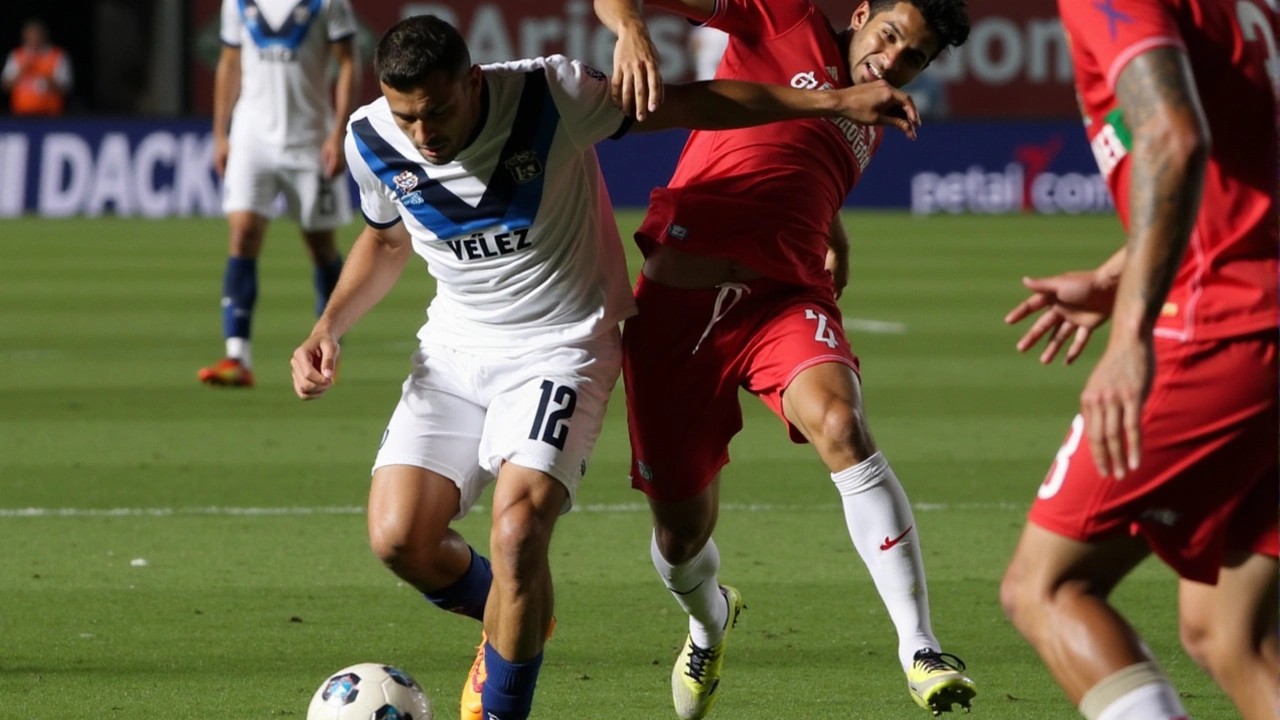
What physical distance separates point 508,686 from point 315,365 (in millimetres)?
967

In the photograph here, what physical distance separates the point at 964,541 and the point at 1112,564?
138 inches

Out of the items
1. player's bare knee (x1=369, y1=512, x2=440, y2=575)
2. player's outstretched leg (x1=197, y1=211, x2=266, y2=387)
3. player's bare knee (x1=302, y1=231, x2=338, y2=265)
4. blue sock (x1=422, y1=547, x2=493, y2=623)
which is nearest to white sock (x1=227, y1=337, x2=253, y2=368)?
player's outstretched leg (x1=197, y1=211, x2=266, y2=387)

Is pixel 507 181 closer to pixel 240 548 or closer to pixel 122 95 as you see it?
pixel 240 548

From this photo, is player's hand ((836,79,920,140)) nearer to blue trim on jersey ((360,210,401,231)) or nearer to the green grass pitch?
blue trim on jersey ((360,210,401,231))

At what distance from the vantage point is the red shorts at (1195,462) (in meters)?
3.20

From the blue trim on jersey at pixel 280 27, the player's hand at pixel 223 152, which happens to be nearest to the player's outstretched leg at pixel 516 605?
the player's hand at pixel 223 152

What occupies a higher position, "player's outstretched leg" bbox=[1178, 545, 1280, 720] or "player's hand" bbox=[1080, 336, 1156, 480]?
"player's hand" bbox=[1080, 336, 1156, 480]

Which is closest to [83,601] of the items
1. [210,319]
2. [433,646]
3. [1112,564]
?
[433,646]

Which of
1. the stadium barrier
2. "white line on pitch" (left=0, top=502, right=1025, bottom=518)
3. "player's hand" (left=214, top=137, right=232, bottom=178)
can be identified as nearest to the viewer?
"white line on pitch" (left=0, top=502, right=1025, bottom=518)

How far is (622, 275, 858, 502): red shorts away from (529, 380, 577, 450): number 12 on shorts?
1.23ft

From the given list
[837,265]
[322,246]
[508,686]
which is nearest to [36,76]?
[322,246]

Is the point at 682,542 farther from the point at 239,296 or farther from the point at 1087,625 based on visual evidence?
the point at 239,296

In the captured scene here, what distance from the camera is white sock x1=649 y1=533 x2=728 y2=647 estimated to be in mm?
4977

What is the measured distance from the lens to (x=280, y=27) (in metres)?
10.8
